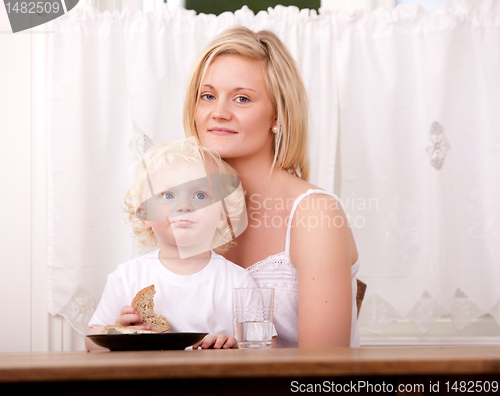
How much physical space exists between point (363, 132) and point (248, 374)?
4.53 ft

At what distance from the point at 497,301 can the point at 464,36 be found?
96 centimetres

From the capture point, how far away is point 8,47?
6.26ft

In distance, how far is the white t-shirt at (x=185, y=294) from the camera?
4.17ft

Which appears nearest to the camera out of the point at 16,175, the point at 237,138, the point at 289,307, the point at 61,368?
the point at 61,368

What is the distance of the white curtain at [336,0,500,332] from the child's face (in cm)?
64

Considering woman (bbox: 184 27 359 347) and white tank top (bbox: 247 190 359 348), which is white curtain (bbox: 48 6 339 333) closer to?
woman (bbox: 184 27 359 347)

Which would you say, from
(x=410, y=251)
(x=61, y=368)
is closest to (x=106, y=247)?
(x=410, y=251)

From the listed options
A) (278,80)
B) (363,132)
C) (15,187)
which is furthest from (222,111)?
(15,187)

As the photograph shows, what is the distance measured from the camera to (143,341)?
860mm

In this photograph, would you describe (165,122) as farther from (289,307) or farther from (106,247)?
(289,307)

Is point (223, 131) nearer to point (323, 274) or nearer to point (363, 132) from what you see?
point (323, 274)

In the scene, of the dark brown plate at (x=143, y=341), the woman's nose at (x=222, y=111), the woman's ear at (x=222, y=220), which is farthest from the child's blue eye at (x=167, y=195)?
the dark brown plate at (x=143, y=341)

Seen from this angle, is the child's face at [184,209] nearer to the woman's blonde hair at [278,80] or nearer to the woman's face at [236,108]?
the woman's face at [236,108]

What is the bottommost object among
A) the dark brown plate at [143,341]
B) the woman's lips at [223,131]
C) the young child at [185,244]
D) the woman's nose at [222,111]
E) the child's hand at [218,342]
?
the child's hand at [218,342]
